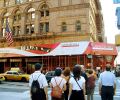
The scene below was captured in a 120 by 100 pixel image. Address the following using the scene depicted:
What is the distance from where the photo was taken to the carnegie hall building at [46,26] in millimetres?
48438

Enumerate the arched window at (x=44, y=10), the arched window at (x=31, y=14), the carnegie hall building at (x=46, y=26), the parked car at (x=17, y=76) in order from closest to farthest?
1. the parked car at (x=17, y=76)
2. the carnegie hall building at (x=46, y=26)
3. the arched window at (x=44, y=10)
4. the arched window at (x=31, y=14)

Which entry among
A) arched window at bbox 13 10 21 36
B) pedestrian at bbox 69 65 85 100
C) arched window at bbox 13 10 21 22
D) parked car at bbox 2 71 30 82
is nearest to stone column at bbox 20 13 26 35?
arched window at bbox 13 10 21 36

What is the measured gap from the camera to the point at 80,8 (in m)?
50.2

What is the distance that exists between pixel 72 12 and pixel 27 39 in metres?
9.25

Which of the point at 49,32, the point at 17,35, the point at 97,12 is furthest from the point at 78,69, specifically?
the point at 97,12

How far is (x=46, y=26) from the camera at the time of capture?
5372cm

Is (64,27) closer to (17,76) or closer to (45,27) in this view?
(45,27)

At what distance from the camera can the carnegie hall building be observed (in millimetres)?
48438

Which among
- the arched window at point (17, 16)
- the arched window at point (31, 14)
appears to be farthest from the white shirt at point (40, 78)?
the arched window at point (17, 16)

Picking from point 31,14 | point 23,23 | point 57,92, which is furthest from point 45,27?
point 57,92

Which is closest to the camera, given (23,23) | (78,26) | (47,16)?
(78,26)

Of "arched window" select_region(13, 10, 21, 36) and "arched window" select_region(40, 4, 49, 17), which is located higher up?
"arched window" select_region(40, 4, 49, 17)

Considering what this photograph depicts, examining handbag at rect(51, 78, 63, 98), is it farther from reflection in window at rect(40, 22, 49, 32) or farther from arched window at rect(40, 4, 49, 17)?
arched window at rect(40, 4, 49, 17)

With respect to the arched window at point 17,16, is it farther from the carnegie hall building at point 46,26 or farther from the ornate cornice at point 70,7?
the ornate cornice at point 70,7
